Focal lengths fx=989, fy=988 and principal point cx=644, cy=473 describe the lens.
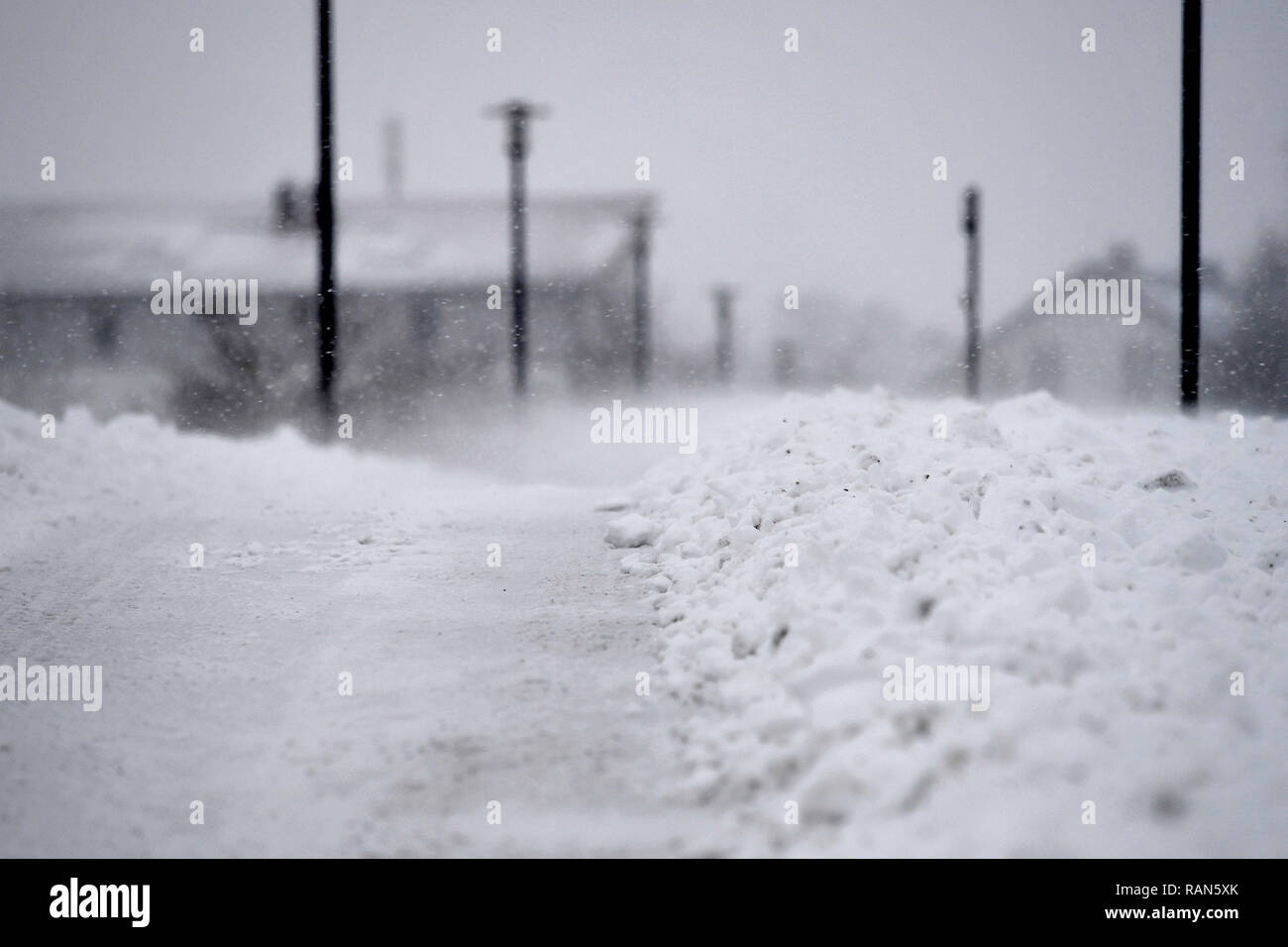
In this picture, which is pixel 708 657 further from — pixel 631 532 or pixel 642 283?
pixel 642 283

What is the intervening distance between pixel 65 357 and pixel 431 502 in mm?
28694

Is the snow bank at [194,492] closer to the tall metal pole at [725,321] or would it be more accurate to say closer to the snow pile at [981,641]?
the snow pile at [981,641]

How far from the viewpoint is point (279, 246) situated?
36.2m

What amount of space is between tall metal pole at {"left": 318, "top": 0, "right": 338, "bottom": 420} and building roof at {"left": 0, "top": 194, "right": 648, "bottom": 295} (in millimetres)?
21679

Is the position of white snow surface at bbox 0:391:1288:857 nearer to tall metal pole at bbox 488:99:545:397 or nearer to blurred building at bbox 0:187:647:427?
tall metal pole at bbox 488:99:545:397

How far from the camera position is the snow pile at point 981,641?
3400 millimetres

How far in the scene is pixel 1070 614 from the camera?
4664 mm

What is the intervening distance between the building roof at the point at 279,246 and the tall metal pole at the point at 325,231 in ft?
71.1

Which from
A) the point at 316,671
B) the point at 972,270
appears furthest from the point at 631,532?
the point at 972,270

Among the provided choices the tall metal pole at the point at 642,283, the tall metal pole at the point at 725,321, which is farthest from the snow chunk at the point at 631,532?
the tall metal pole at the point at 725,321

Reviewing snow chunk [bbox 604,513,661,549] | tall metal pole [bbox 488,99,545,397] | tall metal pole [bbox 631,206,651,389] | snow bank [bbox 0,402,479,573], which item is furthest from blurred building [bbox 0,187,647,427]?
snow chunk [bbox 604,513,661,549]

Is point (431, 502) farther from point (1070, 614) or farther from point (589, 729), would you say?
point (1070, 614)

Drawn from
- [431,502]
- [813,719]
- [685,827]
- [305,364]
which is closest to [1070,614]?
[813,719]

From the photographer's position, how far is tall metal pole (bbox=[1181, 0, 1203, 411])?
37.6ft
